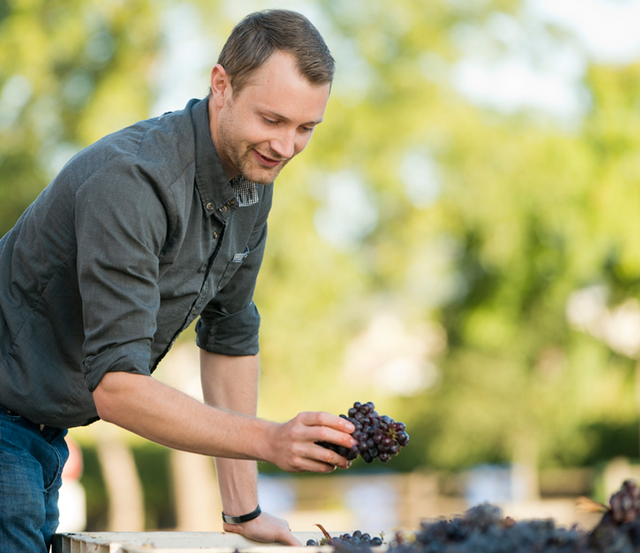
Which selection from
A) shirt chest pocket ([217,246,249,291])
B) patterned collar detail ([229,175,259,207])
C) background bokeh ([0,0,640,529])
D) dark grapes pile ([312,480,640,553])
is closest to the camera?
dark grapes pile ([312,480,640,553])

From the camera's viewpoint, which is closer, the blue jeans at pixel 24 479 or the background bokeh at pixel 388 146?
the blue jeans at pixel 24 479

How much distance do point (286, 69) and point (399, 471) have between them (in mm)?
17346

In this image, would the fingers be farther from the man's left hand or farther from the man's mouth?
the man's mouth

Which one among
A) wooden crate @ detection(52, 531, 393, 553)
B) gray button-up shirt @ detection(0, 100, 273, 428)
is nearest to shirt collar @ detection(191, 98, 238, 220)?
gray button-up shirt @ detection(0, 100, 273, 428)

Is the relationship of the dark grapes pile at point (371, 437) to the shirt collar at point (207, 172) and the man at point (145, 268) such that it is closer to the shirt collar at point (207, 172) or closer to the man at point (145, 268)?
the man at point (145, 268)

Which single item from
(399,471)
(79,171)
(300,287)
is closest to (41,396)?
(79,171)

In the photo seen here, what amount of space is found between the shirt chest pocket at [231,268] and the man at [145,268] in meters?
0.01

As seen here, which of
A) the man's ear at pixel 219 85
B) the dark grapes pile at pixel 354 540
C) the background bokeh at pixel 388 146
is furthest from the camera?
the background bokeh at pixel 388 146

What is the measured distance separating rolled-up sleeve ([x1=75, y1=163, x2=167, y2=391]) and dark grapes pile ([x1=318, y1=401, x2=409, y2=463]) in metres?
0.52

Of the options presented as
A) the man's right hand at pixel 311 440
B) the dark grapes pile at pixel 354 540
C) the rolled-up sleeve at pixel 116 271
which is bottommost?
the dark grapes pile at pixel 354 540

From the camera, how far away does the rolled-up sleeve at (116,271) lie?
2.04 meters

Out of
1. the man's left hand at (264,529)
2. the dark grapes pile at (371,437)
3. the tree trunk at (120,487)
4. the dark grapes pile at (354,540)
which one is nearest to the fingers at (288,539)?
the man's left hand at (264,529)

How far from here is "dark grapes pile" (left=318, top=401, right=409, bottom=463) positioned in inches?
77.6

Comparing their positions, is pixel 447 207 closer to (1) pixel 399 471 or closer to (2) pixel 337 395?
(2) pixel 337 395
